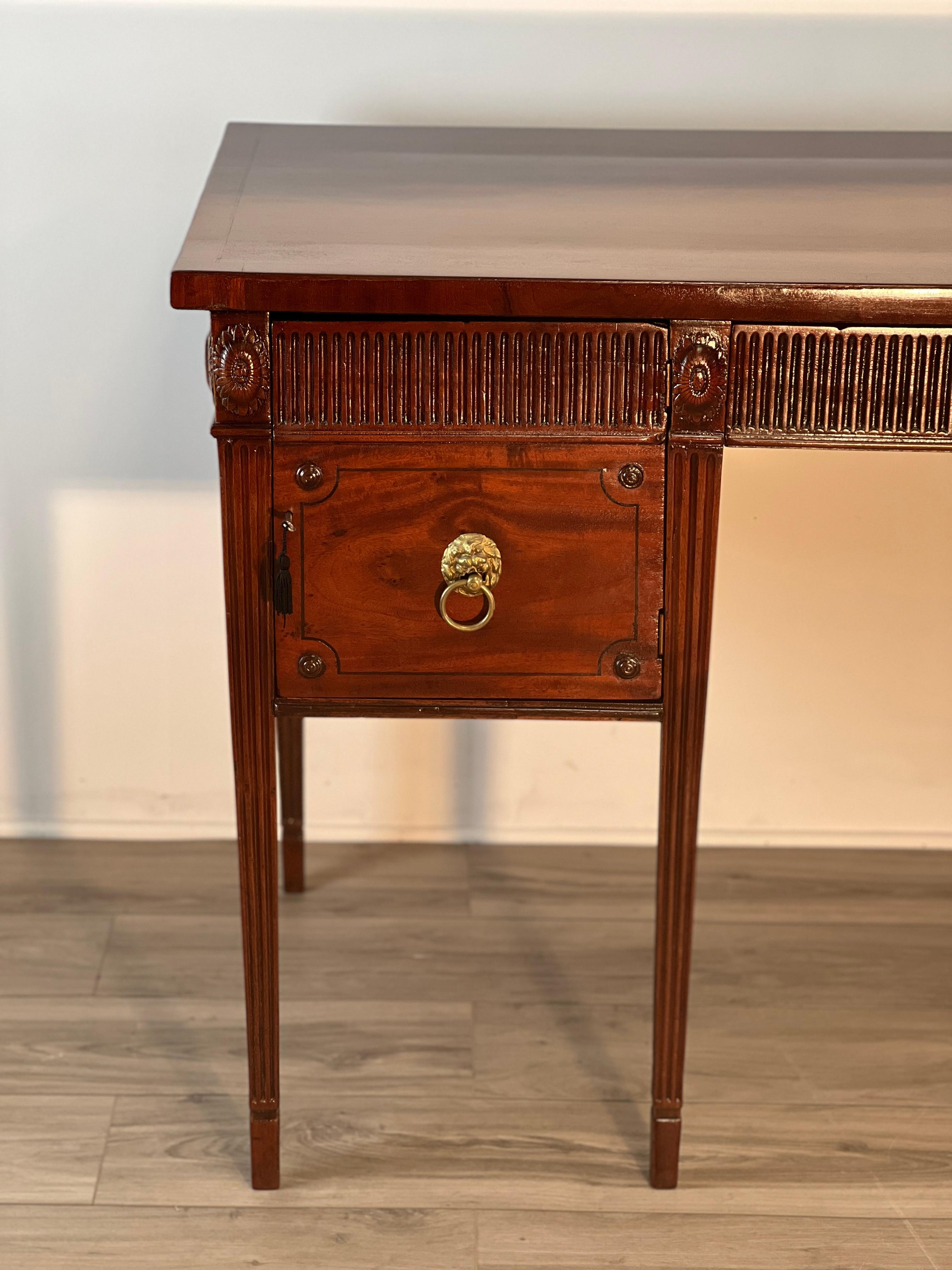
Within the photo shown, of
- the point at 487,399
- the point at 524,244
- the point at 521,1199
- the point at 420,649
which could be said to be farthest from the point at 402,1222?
the point at 524,244

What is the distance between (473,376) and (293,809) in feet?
2.65

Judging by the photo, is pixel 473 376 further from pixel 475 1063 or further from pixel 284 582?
pixel 475 1063

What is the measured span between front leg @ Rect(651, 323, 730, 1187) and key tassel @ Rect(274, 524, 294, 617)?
0.29 meters

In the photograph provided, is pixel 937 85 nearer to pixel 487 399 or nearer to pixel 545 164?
pixel 545 164

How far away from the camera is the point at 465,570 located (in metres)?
1.06

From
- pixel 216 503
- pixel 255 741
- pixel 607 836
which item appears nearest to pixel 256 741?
pixel 255 741

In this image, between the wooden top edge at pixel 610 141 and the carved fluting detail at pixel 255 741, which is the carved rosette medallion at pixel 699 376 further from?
the wooden top edge at pixel 610 141

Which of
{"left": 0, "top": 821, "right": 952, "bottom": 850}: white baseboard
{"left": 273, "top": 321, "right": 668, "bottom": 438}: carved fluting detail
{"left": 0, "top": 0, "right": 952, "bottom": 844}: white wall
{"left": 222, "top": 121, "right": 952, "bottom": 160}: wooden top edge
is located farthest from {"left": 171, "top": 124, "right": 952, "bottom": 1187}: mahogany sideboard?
{"left": 0, "top": 821, "right": 952, "bottom": 850}: white baseboard

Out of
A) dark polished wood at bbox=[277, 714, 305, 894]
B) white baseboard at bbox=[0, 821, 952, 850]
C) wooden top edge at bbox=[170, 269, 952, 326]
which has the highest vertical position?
wooden top edge at bbox=[170, 269, 952, 326]

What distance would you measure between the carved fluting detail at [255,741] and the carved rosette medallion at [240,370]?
3 cm

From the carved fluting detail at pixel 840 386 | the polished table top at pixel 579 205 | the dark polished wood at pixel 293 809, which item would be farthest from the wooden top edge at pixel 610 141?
the dark polished wood at pixel 293 809

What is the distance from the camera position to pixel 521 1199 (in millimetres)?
1249

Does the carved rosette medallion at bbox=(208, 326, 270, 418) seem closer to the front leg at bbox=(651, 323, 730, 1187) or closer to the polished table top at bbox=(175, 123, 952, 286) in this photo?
the polished table top at bbox=(175, 123, 952, 286)

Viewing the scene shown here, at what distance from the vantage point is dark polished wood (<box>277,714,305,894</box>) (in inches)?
65.7
